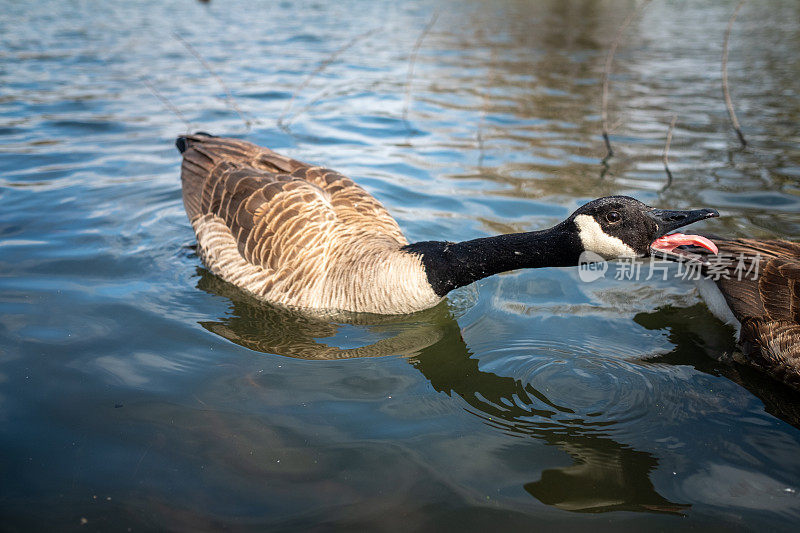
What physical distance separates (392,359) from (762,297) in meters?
3.11

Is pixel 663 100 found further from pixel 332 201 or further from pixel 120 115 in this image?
pixel 120 115

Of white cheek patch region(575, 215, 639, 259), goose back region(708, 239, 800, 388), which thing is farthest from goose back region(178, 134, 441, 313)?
goose back region(708, 239, 800, 388)

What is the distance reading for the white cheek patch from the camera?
15.2 feet

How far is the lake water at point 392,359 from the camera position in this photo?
3.75m

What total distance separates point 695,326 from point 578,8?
34405 millimetres

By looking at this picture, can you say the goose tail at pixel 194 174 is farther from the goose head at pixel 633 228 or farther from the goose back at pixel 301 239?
the goose head at pixel 633 228

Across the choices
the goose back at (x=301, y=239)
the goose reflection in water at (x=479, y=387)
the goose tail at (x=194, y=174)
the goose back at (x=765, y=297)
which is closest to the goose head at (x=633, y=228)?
the goose back at (x=765, y=297)

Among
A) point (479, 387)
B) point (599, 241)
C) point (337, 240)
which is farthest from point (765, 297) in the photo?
point (337, 240)

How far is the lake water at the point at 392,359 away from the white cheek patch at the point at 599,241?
1005 mm

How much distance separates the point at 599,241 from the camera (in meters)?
4.71

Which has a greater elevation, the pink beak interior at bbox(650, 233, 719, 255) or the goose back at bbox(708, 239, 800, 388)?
the pink beak interior at bbox(650, 233, 719, 255)

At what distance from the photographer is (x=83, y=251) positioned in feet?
23.0

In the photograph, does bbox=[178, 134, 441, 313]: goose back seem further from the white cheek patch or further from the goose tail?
the white cheek patch

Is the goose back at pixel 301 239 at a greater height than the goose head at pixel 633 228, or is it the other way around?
the goose head at pixel 633 228
